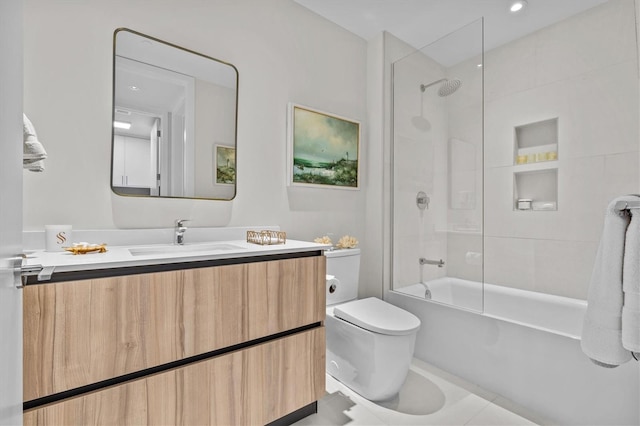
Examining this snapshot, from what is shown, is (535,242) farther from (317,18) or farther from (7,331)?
(7,331)

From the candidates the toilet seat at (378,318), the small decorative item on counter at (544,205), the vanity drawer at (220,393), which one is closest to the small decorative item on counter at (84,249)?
the vanity drawer at (220,393)

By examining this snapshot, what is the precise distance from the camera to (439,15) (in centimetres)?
221

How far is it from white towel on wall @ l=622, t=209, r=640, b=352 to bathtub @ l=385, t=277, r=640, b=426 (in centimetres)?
61

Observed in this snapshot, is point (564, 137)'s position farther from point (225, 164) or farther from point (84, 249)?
point (84, 249)

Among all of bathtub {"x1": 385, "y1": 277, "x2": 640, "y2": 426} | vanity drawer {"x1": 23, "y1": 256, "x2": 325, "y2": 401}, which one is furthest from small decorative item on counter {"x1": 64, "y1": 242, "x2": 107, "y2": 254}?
bathtub {"x1": 385, "y1": 277, "x2": 640, "y2": 426}

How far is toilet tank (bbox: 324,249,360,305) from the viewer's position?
199 centimetres

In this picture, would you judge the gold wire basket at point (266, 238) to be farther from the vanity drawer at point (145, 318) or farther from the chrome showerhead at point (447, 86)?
the chrome showerhead at point (447, 86)

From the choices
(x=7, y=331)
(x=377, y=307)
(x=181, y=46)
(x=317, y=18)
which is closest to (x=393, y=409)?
(x=377, y=307)

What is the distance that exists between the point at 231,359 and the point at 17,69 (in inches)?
43.5

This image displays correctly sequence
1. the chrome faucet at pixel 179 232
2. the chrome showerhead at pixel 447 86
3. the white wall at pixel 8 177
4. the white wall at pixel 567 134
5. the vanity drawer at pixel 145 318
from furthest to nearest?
the chrome showerhead at pixel 447 86
the white wall at pixel 567 134
the chrome faucet at pixel 179 232
the vanity drawer at pixel 145 318
the white wall at pixel 8 177

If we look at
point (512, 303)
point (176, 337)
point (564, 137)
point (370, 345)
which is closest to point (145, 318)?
point (176, 337)

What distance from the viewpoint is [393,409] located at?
5.46 feet

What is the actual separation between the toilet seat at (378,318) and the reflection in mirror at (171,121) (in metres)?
0.96

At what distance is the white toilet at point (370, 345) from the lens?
1.61m
